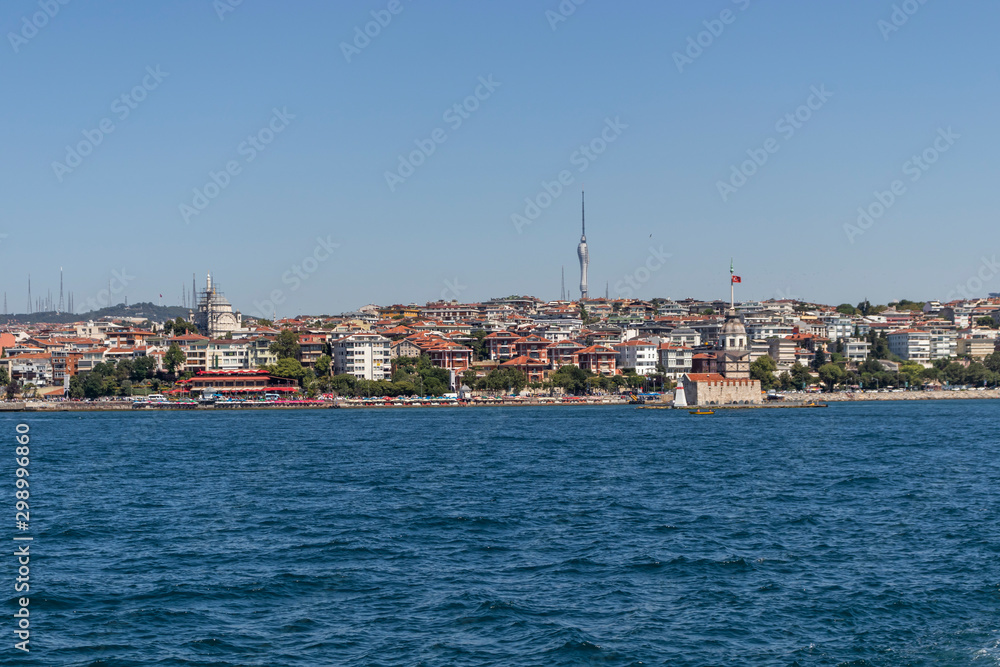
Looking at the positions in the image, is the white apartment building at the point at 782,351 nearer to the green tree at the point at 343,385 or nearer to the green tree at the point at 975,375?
the green tree at the point at 975,375

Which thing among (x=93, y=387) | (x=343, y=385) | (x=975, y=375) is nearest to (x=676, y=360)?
(x=975, y=375)

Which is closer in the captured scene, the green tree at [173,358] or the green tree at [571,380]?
the green tree at [571,380]

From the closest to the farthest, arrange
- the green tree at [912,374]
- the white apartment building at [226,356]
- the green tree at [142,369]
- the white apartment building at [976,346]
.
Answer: the green tree at [142,369]
the white apartment building at [226,356]
the green tree at [912,374]
the white apartment building at [976,346]

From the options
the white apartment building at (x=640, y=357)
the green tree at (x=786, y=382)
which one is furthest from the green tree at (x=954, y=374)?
the white apartment building at (x=640, y=357)

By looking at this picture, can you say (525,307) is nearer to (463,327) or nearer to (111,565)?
(463,327)

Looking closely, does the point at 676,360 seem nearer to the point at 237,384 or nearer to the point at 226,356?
the point at 237,384

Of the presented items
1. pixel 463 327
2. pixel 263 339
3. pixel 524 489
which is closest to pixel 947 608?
pixel 524 489

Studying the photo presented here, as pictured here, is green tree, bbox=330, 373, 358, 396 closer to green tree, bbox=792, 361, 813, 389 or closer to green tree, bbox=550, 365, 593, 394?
green tree, bbox=550, 365, 593, 394
